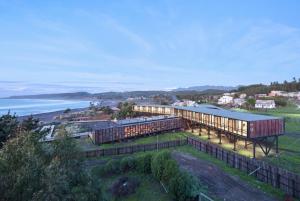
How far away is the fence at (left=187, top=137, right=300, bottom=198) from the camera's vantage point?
816 inches

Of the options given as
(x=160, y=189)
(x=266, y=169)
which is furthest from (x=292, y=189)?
(x=160, y=189)

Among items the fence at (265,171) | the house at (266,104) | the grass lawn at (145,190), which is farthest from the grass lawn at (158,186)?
the house at (266,104)

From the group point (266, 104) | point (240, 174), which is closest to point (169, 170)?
point (240, 174)

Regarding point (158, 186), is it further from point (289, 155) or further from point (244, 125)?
point (289, 155)

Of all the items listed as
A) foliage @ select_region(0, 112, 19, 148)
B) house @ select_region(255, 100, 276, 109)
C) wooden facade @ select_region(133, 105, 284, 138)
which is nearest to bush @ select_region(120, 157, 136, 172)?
foliage @ select_region(0, 112, 19, 148)

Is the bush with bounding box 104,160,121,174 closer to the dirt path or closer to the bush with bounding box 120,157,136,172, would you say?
the bush with bounding box 120,157,136,172

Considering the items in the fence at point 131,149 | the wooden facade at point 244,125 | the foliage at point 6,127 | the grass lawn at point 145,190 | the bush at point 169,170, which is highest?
the foliage at point 6,127

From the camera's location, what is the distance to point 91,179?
11602 millimetres

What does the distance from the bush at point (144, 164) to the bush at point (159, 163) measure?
1.57 metres

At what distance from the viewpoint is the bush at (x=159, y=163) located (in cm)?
2502

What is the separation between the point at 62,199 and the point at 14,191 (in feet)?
5.80

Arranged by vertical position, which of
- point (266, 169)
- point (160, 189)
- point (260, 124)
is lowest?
point (160, 189)

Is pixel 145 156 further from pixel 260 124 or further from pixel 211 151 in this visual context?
pixel 260 124

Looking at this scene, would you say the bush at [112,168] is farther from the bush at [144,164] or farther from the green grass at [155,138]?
the green grass at [155,138]
